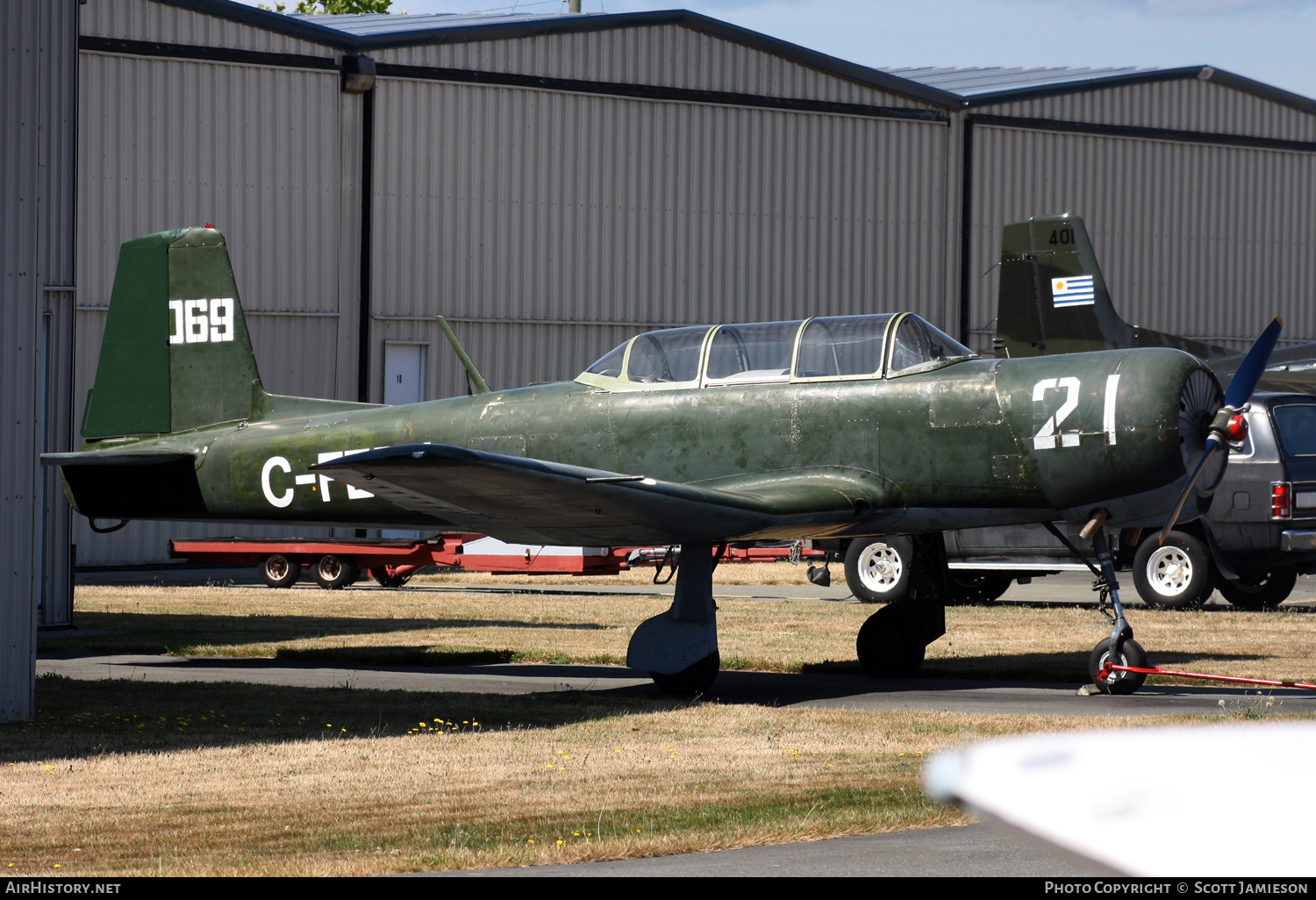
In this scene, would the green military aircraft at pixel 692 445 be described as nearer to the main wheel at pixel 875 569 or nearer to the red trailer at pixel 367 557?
the main wheel at pixel 875 569

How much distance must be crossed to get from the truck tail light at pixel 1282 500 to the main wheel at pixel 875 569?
4503 millimetres

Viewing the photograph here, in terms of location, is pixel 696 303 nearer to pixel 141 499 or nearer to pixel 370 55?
pixel 370 55

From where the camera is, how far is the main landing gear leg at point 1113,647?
419 inches

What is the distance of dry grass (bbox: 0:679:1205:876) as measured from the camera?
5.76m

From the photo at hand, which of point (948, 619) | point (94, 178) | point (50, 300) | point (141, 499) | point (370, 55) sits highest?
point (370, 55)

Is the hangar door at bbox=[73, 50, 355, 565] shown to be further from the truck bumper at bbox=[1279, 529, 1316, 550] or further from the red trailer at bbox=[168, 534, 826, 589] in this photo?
the truck bumper at bbox=[1279, 529, 1316, 550]

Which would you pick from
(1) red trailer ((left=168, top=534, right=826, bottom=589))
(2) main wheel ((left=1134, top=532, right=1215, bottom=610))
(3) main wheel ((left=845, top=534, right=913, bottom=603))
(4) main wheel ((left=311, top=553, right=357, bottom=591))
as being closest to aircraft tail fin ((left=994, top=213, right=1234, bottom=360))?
(3) main wheel ((left=845, top=534, right=913, bottom=603))

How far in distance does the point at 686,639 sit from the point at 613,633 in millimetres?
4815

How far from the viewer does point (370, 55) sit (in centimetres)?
3033

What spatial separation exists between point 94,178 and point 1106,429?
2342 centimetres

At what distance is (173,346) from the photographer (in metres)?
13.9

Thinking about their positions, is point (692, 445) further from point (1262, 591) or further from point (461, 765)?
point (1262, 591)

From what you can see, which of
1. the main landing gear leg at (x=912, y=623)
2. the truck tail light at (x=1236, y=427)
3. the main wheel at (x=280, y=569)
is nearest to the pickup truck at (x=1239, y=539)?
the main landing gear leg at (x=912, y=623)
